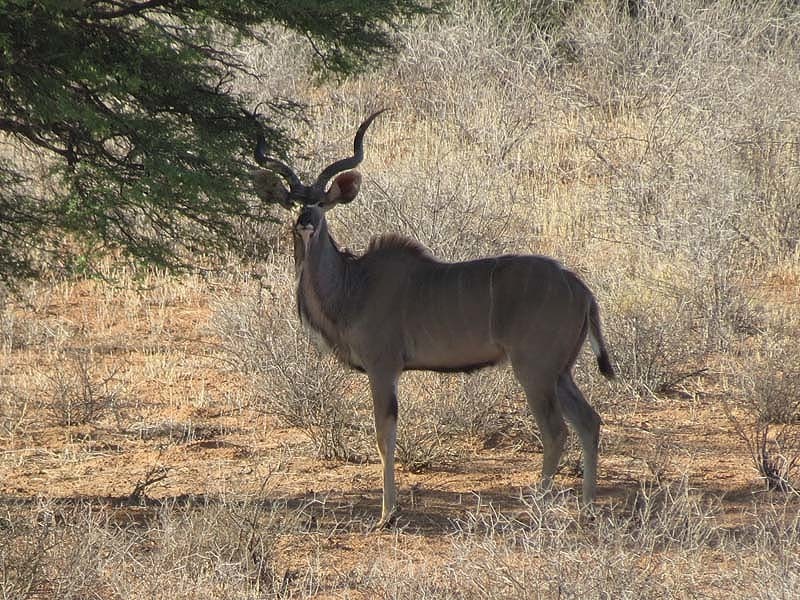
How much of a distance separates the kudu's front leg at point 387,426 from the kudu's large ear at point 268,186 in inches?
46.3

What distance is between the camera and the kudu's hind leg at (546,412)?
7312 millimetres

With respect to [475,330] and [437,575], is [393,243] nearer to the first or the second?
[475,330]

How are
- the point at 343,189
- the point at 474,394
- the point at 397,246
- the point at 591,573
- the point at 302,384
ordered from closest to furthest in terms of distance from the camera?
the point at 591,573 → the point at 343,189 → the point at 397,246 → the point at 474,394 → the point at 302,384

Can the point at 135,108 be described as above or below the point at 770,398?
above

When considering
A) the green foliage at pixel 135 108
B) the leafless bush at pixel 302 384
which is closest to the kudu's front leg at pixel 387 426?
the leafless bush at pixel 302 384

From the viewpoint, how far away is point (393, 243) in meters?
7.93

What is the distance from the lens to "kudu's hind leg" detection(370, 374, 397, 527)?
7.34 m

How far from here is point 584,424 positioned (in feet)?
24.5

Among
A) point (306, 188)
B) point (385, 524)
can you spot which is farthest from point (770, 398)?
point (306, 188)

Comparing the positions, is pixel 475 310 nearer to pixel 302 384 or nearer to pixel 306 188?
pixel 306 188

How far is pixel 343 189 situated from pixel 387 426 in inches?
53.7

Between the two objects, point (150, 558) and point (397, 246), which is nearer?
point (150, 558)

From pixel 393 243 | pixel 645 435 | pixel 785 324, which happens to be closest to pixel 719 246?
pixel 785 324

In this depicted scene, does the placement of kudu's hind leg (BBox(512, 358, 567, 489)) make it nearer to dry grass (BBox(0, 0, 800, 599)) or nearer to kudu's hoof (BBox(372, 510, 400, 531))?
dry grass (BBox(0, 0, 800, 599))
